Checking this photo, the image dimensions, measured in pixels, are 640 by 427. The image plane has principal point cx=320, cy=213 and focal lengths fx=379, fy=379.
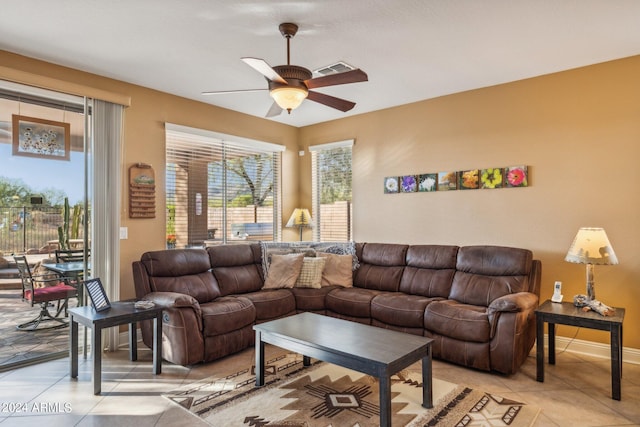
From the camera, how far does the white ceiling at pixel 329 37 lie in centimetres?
257

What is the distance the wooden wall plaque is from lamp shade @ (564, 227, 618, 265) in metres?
4.10

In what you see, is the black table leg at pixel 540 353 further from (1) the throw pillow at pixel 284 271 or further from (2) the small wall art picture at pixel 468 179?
(1) the throw pillow at pixel 284 271

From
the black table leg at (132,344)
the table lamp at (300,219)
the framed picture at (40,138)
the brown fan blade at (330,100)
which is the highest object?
the brown fan blade at (330,100)

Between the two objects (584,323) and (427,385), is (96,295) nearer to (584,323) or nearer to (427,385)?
(427,385)

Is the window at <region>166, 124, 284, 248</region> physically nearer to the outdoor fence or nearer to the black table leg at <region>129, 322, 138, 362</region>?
the outdoor fence

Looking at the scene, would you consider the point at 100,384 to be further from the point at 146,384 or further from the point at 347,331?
the point at 347,331

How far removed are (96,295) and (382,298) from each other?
2600 mm

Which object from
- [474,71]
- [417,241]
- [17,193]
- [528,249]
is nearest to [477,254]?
[528,249]

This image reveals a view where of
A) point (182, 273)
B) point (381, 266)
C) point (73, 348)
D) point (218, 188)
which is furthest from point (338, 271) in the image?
point (73, 348)

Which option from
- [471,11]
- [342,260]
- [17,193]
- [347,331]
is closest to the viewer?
[471,11]

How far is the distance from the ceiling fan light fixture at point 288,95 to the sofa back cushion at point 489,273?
245cm

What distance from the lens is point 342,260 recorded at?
4.64 meters

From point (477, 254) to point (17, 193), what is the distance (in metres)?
4.37

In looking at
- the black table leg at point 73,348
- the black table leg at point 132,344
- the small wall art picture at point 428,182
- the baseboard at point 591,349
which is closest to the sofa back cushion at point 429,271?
the small wall art picture at point 428,182
